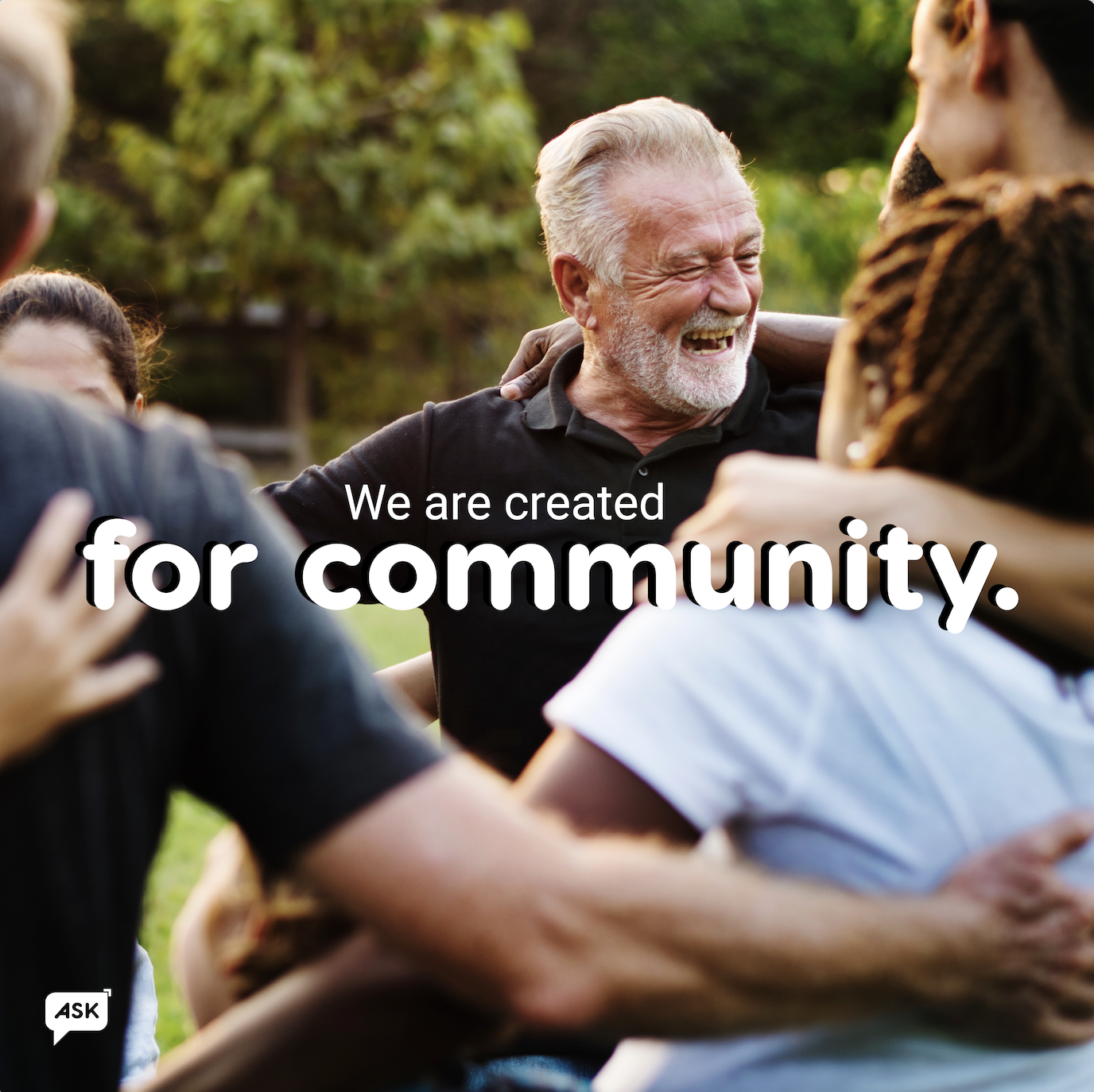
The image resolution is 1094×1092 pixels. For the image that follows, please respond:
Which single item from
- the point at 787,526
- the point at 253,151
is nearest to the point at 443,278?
the point at 253,151

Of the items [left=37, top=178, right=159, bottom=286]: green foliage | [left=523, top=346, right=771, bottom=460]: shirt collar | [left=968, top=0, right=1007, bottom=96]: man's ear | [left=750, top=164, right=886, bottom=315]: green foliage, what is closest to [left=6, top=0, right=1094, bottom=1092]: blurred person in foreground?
[left=968, top=0, right=1007, bottom=96]: man's ear

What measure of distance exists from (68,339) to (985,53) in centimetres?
210

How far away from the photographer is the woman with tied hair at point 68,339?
278cm

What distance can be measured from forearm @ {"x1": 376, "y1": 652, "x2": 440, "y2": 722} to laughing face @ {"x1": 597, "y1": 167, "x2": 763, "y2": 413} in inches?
32.4

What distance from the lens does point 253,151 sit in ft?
62.2

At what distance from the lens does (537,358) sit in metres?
3.17

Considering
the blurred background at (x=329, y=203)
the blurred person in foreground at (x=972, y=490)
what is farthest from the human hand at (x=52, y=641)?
the blurred background at (x=329, y=203)

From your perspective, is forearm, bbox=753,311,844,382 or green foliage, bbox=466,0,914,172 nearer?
forearm, bbox=753,311,844,382

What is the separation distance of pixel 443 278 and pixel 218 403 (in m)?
7.15

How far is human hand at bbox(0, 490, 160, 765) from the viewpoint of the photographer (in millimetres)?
1012

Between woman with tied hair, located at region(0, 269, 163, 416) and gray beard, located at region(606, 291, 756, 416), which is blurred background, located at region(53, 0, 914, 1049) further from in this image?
woman with tied hair, located at region(0, 269, 163, 416)

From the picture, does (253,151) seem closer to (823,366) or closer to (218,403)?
(218,403)

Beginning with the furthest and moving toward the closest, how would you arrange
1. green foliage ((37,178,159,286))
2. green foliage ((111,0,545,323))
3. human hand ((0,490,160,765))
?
1. green foliage ((37,178,159,286))
2. green foliage ((111,0,545,323))
3. human hand ((0,490,160,765))

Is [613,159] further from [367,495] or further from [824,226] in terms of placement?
[824,226]
